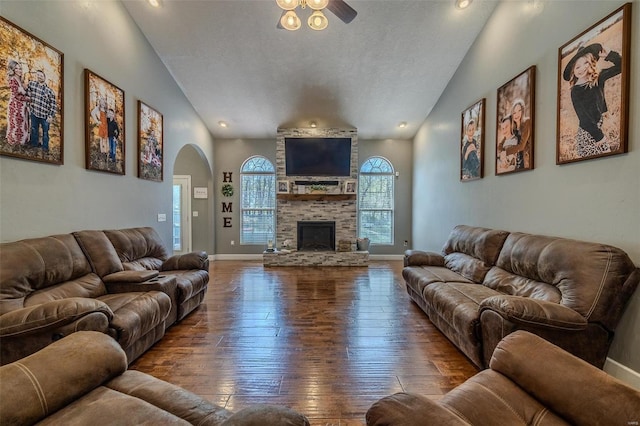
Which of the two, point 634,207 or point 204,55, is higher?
point 204,55

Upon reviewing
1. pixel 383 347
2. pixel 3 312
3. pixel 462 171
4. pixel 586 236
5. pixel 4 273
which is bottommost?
pixel 383 347

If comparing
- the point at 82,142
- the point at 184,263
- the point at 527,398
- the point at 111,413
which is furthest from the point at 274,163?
the point at 527,398

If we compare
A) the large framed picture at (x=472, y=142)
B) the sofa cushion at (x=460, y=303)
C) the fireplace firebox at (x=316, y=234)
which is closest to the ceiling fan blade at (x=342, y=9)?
the large framed picture at (x=472, y=142)

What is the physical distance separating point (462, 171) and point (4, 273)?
5.31 meters

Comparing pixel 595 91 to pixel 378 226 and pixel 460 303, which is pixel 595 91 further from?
pixel 378 226

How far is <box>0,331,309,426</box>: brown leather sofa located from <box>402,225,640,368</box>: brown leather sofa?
182 cm

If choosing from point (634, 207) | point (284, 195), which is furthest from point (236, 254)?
point (634, 207)

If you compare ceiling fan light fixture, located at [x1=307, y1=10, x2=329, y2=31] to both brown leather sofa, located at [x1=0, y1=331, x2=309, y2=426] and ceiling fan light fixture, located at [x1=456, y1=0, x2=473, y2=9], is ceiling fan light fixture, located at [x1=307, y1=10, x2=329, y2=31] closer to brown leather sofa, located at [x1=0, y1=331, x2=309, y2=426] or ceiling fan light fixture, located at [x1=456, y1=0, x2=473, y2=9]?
ceiling fan light fixture, located at [x1=456, y1=0, x2=473, y2=9]

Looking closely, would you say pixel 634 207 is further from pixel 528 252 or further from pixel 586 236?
pixel 528 252

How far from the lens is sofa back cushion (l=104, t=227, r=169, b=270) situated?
3.19m

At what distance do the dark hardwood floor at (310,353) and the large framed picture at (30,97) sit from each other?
214 centimetres

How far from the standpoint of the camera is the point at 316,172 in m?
6.55

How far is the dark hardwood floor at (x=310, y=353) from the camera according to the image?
199 centimetres

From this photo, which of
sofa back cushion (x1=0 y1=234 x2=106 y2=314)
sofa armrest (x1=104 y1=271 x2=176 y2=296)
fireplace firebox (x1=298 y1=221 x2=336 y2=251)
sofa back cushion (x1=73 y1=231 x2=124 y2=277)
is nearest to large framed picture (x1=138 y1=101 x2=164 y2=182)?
sofa back cushion (x1=73 y1=231 x2=124 y2=277)
